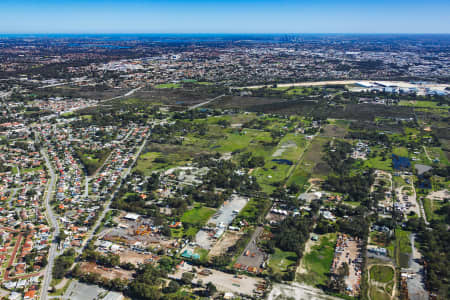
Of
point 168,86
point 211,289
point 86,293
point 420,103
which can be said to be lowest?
point 86,293

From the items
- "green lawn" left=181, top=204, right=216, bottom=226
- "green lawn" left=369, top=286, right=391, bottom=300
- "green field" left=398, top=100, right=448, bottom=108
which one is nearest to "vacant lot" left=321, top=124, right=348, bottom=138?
"green field" left=398, top=100, right=448, bottom=108

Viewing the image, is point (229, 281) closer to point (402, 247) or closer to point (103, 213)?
point (402, 247)

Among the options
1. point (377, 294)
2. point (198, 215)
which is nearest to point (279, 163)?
point (198, 215)

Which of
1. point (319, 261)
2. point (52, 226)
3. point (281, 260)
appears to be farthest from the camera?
point (52, 226)

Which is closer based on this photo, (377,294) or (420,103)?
(377,294)

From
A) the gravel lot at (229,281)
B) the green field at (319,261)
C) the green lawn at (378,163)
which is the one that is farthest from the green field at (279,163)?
the gravel lot at (229,281)

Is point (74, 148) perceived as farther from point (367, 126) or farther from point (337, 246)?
point (367, 126)
